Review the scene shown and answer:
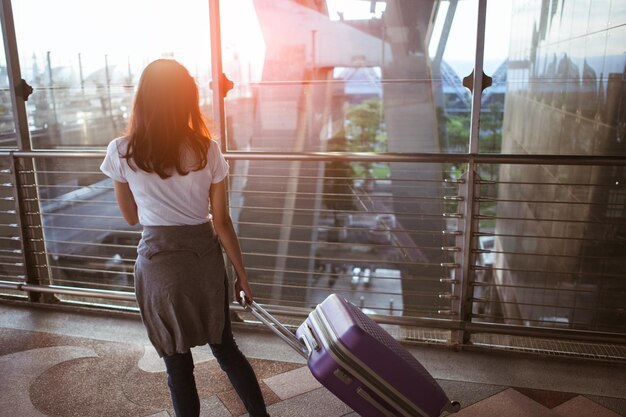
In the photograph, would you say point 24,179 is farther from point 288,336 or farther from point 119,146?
point 288,336

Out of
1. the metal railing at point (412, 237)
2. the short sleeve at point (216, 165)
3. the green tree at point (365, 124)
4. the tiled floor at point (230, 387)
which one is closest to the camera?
the short sleeve at point (216, 165)

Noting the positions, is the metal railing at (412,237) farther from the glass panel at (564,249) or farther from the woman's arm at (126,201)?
the woman's arm at (126,201)

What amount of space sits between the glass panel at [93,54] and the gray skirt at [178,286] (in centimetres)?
149

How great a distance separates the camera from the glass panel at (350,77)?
5.87 metres

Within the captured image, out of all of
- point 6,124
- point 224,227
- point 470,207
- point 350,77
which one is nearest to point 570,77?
point 350,77

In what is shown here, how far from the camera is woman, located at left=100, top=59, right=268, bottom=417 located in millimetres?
1592

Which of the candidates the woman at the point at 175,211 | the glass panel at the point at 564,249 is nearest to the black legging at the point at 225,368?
the woman at the point at 175,211

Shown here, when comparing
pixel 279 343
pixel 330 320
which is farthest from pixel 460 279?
pixel 330 320

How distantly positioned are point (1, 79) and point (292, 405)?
2.85 metres

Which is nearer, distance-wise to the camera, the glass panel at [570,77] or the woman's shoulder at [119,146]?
the woman's shoulder at [119,146]

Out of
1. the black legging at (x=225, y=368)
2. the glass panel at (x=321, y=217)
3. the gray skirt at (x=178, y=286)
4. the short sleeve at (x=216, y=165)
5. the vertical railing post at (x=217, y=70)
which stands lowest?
the glass panel at (x=321, y=217)

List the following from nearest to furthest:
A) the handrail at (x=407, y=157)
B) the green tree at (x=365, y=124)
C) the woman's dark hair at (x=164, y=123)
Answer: the woman's dark hair at (x=164, y=123), the handrail at (x=407, y=157), the green tree at (x=365, y=124)

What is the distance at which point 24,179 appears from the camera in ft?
10.7

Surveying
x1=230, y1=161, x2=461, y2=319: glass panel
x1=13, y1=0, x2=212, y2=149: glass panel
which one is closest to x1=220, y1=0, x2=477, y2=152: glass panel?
x1=230, y1=161, x2=461, y2=319: glass panel
